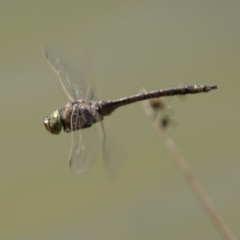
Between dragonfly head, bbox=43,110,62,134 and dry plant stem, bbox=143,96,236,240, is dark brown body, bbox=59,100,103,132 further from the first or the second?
dry plant stem, bbox=143,96,236,240

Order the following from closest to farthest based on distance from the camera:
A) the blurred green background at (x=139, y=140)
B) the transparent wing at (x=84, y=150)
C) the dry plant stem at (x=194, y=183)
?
the dry plant stem at (x=194, y=183) < the transparent wing at (x=84, y=150) < the blurred green background at (x=139, y=140)

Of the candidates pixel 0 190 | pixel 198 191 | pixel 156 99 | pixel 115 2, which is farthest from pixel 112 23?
pixel 198 191

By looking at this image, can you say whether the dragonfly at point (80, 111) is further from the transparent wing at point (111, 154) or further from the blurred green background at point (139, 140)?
the blurred green background at point (139, 140)

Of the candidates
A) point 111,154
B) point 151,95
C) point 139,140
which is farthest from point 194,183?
point 139,140

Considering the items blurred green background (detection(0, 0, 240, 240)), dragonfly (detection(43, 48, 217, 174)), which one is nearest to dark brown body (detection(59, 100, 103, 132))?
dragonfly (detection(43, 48, 217, 174))

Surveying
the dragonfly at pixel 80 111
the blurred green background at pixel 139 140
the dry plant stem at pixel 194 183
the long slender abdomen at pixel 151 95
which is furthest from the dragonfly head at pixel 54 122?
the blurred green background at pixel 139 140

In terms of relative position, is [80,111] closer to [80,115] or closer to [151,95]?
[80,115]

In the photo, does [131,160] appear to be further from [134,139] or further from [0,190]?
[0,190]
